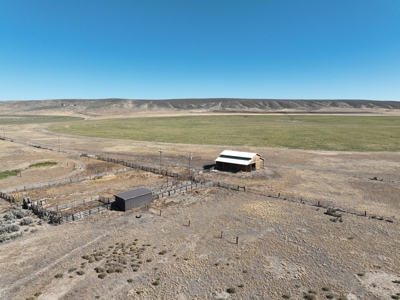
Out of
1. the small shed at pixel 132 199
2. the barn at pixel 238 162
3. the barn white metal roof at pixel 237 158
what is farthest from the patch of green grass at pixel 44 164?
the barn white metal roof at pixel 237 158

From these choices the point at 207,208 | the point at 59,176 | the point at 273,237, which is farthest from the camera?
the point at 59,176

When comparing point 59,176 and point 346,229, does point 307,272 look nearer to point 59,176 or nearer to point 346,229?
point 346,229

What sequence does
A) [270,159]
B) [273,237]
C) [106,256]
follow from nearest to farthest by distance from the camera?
[106,256] → [273,237] → [270,159]

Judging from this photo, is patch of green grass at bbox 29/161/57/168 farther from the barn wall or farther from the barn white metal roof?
the barn white metal roof

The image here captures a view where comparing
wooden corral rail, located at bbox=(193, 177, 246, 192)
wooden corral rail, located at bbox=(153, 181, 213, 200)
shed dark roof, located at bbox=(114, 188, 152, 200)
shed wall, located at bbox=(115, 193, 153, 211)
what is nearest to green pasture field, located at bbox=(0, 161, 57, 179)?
shed dark roof, located at bbox=(114, 188, 152, 200)

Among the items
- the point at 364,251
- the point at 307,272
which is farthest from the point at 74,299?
the point at 364,251
